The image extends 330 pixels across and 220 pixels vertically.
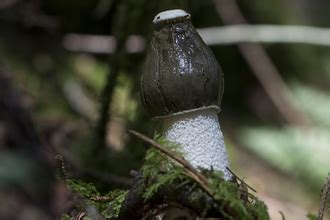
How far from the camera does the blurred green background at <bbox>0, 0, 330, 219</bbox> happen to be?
4.16 meters

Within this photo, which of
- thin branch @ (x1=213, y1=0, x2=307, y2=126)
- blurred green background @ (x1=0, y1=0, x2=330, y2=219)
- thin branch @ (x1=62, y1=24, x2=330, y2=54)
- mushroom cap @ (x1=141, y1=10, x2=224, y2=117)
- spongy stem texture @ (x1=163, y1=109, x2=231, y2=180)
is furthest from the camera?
thin branch @ (x1=213, y1=0, x2=307, y2=126)

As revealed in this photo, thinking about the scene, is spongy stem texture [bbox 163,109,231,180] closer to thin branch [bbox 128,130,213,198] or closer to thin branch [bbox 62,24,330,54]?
thin branch [bbox 128,130,213,198]

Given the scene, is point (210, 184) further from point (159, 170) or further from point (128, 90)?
point (128, 90)

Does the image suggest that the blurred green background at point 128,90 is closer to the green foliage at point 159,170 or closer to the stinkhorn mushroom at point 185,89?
the stinkhorn mushroom at point 185,89

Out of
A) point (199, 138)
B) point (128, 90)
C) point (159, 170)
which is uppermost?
point (128, 90)

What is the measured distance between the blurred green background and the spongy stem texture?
5.42ft

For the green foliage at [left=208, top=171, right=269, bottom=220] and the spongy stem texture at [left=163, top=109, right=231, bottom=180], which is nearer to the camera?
the green foliage at [left=208, top=171, right=269, bottom=220]

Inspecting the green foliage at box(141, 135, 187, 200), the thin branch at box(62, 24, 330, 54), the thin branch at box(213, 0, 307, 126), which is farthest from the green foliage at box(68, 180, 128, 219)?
the thin branch at box(213, 0, 307, 126)

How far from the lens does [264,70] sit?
6699 millimetres

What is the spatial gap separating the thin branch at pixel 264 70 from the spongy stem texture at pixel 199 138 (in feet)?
13.5

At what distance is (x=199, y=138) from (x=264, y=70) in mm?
4597

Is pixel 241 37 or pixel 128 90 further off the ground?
pixel 241 37

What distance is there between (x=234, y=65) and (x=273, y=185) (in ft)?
5.75

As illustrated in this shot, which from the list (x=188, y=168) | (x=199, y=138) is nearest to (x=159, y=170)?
(x=188, y=168)
